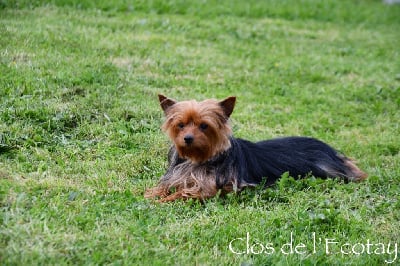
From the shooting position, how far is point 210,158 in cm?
749

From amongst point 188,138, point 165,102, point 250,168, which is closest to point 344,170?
point 250,168

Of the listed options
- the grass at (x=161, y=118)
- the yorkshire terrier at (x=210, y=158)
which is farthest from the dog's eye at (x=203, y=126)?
the grass at (x=161, y=118)

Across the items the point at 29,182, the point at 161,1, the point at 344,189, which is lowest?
the point at 344,189

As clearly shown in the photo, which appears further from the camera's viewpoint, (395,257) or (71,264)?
(395,257)

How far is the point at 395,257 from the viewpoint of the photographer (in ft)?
19.5

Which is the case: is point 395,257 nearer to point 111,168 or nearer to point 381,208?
point 381,208

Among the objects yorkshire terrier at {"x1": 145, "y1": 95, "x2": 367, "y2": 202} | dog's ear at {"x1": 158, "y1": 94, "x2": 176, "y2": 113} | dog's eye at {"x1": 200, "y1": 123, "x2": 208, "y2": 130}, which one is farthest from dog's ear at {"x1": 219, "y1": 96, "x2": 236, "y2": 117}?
dog's ear at {"x1": 158, "y1": 94, "x2": 176, "y2": 113}

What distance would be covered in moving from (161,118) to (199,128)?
241cm

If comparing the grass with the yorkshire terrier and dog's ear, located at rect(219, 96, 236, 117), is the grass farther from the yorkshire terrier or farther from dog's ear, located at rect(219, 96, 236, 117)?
dog's ear, located at rect(219, 96, 236, 117)

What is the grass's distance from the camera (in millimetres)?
5840

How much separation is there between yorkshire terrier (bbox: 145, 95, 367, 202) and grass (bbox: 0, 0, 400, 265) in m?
0.23

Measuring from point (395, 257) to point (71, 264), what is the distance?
9.77 feet

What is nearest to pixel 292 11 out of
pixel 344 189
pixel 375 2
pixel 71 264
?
pixel 375 2

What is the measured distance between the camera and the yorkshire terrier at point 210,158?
7.26 m
